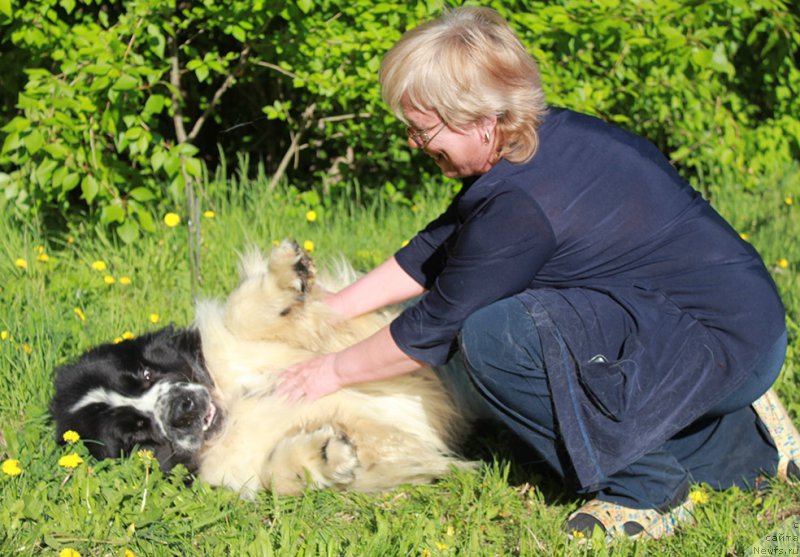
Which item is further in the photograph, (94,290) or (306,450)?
(94,290)

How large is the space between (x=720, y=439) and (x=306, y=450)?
1406 millimetres

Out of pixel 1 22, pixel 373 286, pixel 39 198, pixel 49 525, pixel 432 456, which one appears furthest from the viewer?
pixel 39 198

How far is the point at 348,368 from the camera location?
2.93 metres

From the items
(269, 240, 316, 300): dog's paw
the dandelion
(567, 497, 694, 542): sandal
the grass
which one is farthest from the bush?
the dandelion

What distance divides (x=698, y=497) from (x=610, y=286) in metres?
0.76

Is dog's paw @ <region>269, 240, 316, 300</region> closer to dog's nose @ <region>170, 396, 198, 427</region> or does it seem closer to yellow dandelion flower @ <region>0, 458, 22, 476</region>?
dog's nose @ <region>170, 396, 198, 427</region>

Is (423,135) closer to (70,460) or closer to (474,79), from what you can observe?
(474,79)

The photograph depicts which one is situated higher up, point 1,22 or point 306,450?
point 1,22

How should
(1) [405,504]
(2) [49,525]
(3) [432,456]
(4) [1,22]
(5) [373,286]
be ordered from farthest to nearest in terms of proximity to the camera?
1. (4) [1,22]
2. (5) [373,286]
3. (3) [432,456]
4. (1) [405,504]
5. (2) [49,525]

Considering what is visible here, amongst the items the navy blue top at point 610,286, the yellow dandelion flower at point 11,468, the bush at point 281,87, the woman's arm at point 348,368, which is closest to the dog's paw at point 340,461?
the woman's arm at point 348,368

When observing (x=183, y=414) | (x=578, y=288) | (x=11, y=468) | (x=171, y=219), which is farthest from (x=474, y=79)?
(x=171, y=219)

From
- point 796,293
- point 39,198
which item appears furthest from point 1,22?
point 796,293

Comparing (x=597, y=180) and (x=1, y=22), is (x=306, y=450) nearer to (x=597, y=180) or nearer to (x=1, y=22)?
(x=597, y=180)

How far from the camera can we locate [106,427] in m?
3.04
